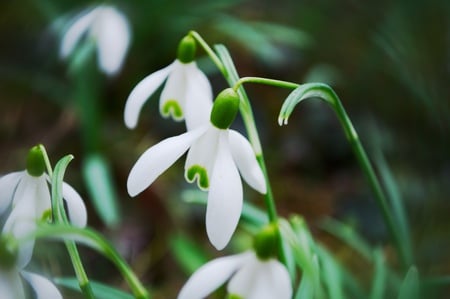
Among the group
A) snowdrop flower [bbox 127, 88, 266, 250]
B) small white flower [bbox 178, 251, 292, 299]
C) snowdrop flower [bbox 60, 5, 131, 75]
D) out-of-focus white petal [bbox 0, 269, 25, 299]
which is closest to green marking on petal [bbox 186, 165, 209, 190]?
snowdrop flower [bbox 127, 88, 266, 250]

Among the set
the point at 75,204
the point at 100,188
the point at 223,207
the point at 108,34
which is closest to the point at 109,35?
the point at 108,34

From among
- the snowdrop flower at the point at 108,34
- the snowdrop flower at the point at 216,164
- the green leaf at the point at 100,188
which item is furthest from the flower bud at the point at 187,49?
the green leaf at the point at 100,188

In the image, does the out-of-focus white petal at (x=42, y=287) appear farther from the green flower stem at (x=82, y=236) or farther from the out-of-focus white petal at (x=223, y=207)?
the out-of-focus white petal at (x=223, y=207)

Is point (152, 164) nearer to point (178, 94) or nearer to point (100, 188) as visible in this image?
point (178, 94)

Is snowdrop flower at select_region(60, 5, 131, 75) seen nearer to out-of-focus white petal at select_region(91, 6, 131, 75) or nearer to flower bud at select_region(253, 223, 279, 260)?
out-of-focus white petal at select_region(91, 6, 131, 75)

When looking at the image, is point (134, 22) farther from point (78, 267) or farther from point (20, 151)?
point (78, 267)

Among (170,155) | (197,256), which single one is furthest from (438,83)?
(170,155)

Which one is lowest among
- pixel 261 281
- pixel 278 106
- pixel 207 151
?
pixel 278 106
